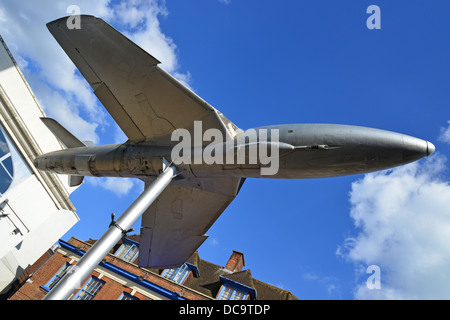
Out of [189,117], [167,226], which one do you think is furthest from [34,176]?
[189,117]

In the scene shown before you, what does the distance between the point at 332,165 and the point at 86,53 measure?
7162 millimetres

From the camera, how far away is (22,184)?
1532 cm

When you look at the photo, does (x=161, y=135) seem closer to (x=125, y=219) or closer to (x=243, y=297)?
→ (x=125, y=219)

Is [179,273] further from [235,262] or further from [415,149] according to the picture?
[415,149]

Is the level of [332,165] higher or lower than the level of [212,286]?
lower

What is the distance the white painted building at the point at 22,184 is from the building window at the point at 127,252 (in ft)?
18.2

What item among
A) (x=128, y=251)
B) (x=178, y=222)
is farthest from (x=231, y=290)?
(x=178, y=222)

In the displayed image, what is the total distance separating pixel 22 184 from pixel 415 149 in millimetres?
18635

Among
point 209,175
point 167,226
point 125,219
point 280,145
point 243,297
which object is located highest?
point 243,297

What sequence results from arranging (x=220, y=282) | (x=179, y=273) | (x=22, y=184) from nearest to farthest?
(x=22, y=184), (x=220, y=282), (x=179, y=273)

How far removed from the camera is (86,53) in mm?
7410

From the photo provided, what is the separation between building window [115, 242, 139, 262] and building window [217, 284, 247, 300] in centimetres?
798

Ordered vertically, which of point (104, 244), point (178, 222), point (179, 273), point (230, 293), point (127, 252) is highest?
point (230, 293)

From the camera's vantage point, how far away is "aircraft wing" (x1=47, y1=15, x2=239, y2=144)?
22.8 ft
